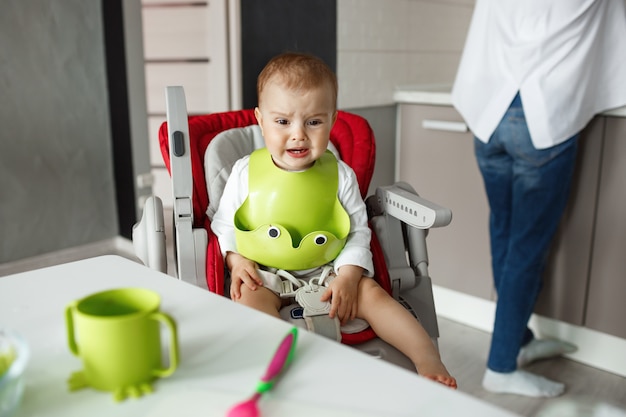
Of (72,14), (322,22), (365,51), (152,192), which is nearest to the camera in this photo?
(322,22)

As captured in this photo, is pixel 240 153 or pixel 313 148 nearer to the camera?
pixel 313 148

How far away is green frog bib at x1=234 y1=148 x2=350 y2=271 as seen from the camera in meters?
1.28

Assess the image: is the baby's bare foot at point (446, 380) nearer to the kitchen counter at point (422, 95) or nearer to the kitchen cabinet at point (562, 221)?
the kitchen cabinet at point (562, 221)

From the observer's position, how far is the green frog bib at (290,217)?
128cm

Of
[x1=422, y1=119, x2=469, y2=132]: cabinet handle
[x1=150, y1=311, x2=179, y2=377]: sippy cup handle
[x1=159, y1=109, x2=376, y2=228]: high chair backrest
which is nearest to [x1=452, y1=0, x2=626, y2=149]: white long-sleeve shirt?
[x1=422, y1=119, x2=469, y2=132]: cabinet handle

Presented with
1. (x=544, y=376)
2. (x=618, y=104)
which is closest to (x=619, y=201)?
A: (x=618, y=104)

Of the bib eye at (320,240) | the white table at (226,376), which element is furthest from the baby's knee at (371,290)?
the white table at (226,376)

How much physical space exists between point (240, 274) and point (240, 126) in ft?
1.42

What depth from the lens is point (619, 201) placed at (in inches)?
78.0

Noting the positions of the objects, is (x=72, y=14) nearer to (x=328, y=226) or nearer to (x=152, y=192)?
(x=152, y=192)

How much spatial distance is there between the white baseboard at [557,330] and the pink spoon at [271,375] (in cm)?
174

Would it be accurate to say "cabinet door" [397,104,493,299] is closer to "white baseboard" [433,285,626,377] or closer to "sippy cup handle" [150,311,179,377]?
"white baseboard" [433,285,626,377]

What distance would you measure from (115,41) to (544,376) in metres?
2.37

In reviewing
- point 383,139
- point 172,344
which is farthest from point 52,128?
point 172,344
